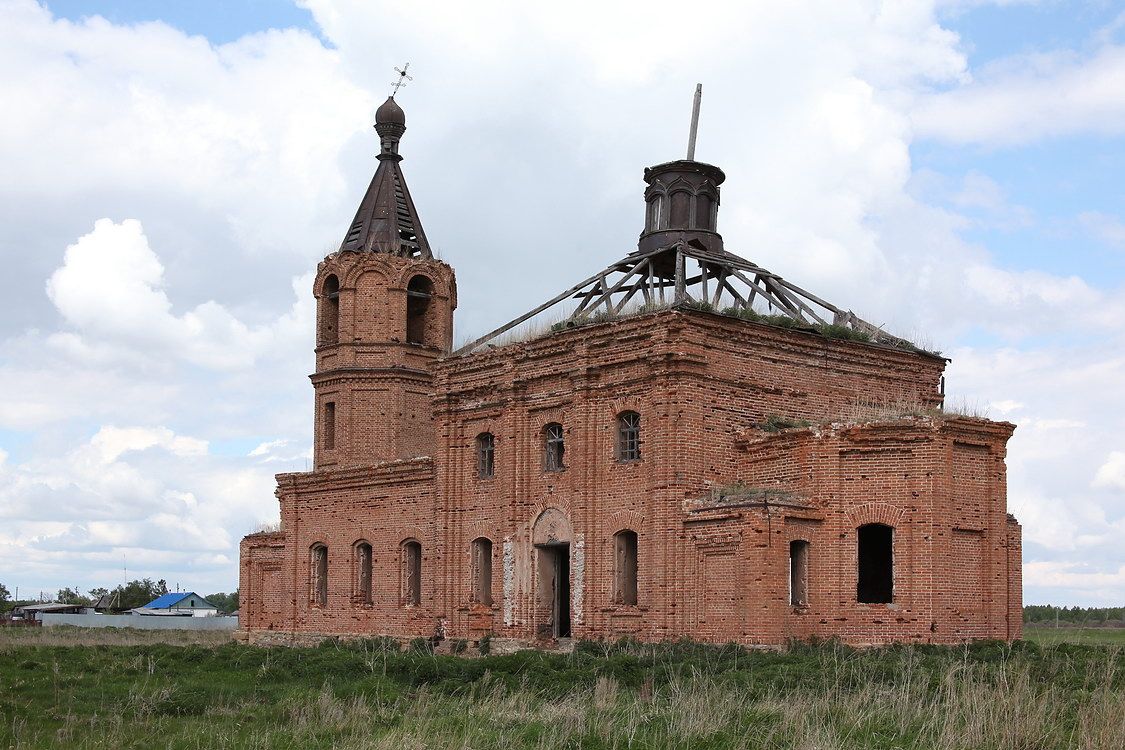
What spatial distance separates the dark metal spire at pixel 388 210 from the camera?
114 ft

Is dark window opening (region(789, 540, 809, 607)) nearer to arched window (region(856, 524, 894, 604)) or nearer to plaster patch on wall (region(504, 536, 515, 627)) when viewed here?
arched window (region(856, 524, 894, 604))

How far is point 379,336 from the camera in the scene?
34125mm

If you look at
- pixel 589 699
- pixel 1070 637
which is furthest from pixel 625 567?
pixel 1070 637

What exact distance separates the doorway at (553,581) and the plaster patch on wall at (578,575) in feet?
3.22

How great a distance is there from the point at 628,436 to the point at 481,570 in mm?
5331

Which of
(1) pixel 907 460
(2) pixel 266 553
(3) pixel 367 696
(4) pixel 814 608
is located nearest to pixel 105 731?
(3) pixel 367 696

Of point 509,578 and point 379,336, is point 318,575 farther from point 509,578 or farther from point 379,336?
point 509,578

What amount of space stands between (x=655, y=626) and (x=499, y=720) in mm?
9610

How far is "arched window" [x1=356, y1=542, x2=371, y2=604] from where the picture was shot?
3098cm

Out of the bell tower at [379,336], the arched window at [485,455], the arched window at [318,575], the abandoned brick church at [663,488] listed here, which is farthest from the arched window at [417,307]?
the arched window at [485,455]

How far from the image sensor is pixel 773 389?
24.4 m

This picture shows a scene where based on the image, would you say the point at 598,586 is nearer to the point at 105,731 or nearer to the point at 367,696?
the point at 367,696

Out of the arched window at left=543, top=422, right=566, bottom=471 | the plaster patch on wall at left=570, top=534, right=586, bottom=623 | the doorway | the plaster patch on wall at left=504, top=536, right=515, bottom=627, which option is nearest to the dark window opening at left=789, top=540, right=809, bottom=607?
the plaster patch on wall at left=570, top=534, right=586, bottom=623

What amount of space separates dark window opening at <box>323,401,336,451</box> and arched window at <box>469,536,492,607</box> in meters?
8.06
